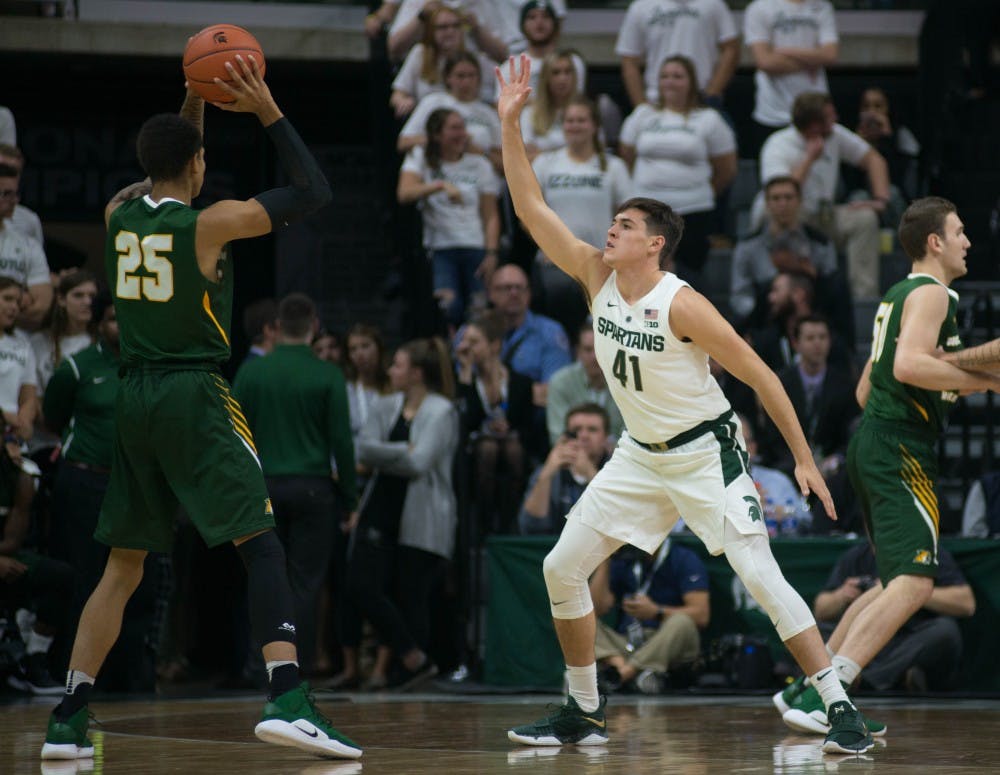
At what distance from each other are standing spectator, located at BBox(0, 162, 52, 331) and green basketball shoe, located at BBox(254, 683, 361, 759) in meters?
5.78

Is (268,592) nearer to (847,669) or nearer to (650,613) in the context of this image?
(847,669)

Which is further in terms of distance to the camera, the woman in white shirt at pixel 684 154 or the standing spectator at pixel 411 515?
the woman in white shirt at pixel 684 154

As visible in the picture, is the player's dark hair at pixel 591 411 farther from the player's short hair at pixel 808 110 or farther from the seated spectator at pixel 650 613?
the player's short hair at pixel 808 110

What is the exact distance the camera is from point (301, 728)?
19.5 ft

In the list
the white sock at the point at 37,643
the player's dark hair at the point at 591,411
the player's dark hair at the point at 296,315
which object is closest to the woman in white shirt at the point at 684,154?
the player's dark hair at the point at 591,411

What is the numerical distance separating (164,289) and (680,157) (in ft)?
23.9

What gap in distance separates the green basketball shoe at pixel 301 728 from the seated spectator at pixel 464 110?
7.82 m

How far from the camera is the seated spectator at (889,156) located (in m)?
13.9

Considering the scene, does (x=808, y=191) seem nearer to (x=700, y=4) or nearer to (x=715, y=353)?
(x=700, y=4)

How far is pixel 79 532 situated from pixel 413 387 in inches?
96.4

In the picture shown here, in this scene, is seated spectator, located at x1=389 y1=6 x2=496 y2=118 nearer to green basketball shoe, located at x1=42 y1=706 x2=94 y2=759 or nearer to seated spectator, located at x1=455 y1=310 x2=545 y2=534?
seated spectator, located at x1=455 y1=310 x2=545 y2=534

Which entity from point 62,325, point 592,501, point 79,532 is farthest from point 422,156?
point 592,501

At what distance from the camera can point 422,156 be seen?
13242 millimetres

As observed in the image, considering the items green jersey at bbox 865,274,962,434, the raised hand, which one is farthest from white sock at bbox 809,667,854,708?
the raised hand
